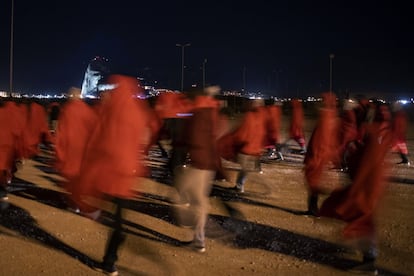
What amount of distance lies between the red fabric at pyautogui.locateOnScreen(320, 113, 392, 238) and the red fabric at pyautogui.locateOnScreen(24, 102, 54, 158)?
6.88m

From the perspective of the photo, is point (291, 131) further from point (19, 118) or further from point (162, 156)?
point (19, 118)

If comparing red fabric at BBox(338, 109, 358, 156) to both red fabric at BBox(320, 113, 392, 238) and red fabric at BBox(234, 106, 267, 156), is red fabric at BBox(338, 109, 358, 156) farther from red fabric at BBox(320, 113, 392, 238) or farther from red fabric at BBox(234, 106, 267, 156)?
red fabric at BBox(320, 113, 392, 238)

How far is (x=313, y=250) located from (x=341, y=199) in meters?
1.07

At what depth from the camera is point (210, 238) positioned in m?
7.34

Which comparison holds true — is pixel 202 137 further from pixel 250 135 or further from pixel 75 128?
pixel 250 135

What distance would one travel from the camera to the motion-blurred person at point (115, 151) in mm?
5414

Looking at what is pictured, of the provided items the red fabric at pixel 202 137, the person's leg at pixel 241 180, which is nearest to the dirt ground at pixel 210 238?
the person's leg at pixel 241 180

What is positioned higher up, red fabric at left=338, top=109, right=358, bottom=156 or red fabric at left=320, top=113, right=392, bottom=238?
red fabric at left=338, top=109, right=358, bottom=156

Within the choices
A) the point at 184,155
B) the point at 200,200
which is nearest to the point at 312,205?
the point at 184,155

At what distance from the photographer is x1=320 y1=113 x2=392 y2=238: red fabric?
5750 millimetres

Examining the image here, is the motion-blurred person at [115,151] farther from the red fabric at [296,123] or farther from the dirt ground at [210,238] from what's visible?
the red fabric at [296,123]

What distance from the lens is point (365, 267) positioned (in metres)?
6.05

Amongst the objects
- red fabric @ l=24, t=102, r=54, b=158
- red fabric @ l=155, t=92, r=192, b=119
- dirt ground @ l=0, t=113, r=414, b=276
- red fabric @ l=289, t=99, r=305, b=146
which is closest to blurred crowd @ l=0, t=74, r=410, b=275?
dirt ground @ l=0, t=113, r=414, b=276

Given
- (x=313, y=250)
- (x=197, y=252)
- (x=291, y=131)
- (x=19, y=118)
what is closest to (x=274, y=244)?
(x=313, y=250)
